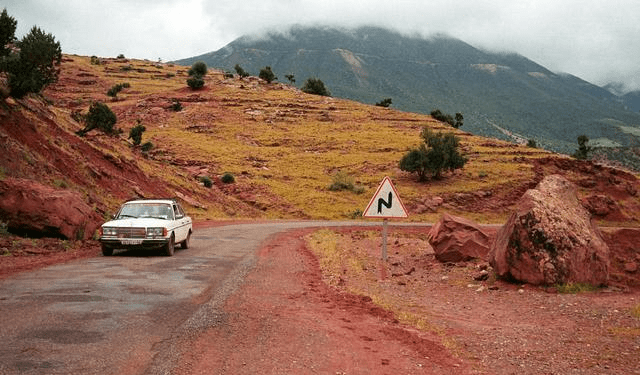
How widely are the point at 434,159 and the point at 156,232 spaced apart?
4508 cm

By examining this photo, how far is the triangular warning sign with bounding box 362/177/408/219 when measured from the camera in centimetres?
1530

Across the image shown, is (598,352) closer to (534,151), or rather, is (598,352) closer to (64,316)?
(64,316)

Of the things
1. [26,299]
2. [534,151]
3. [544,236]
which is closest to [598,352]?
[544,236]

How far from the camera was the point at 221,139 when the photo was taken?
258ft

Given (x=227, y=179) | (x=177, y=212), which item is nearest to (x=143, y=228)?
(x=177, y=212)

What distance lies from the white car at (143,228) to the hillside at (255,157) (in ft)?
16.3

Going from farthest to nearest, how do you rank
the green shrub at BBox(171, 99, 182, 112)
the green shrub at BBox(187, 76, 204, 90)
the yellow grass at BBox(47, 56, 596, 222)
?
the green shrub at BBox(187, 76, 204, 90)
the green shrub at BBox(171, 99, 182, 112)
the yellow grass at BBox(47, 56, 596, 222)

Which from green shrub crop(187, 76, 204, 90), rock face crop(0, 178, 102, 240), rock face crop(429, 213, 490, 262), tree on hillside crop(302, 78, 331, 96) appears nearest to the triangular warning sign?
rock face crop(429, 213, 490, 262)

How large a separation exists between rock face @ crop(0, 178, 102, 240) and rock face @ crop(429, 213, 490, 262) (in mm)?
12696

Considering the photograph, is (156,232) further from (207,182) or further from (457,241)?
(207,182)

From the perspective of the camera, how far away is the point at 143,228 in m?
16.7

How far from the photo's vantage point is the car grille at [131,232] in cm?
1653

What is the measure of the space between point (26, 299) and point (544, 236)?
10.9 m

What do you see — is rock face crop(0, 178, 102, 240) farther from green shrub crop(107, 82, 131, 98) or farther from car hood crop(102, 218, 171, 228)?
green shrub crop(107, 82, 131, 98)
